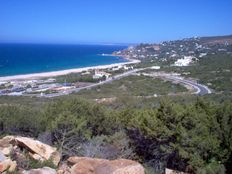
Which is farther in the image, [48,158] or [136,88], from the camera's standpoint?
[136,88]

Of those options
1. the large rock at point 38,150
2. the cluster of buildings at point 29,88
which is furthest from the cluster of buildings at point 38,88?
the large rock at point 38,150

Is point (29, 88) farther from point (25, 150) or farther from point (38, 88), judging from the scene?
point (25, 150)

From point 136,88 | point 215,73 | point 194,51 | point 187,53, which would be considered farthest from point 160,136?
point 194,51

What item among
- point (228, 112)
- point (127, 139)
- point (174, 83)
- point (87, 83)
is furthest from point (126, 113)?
point (87, 83)

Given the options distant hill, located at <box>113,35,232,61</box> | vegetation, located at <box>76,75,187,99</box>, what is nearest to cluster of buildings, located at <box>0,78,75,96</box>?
vegetation, located at <box>76,75,187,99</box>

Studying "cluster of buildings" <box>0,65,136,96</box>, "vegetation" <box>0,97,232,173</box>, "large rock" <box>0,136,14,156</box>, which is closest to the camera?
"large rock" <box>0,136,14,156</box>

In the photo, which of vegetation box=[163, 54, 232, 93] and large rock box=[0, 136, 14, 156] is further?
vegetation box=[163, 54, 232, 93]

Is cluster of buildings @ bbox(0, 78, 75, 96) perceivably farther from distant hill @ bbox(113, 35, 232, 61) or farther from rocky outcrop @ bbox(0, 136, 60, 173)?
distant hill @ bbox(113, 35, 232, 61)

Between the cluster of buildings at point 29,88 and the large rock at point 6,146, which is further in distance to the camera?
the cluster of buildings at point 29,88

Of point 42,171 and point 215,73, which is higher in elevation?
point 42,171

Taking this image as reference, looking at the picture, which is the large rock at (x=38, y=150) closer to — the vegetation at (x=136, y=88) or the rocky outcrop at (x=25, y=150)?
the rocky outcrop at (x=25, y=150)

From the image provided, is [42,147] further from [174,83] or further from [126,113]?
[174,83]

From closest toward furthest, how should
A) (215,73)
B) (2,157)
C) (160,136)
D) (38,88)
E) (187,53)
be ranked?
(2,157)
(160,136)
(38,88)
(215,73)
(187,53)
